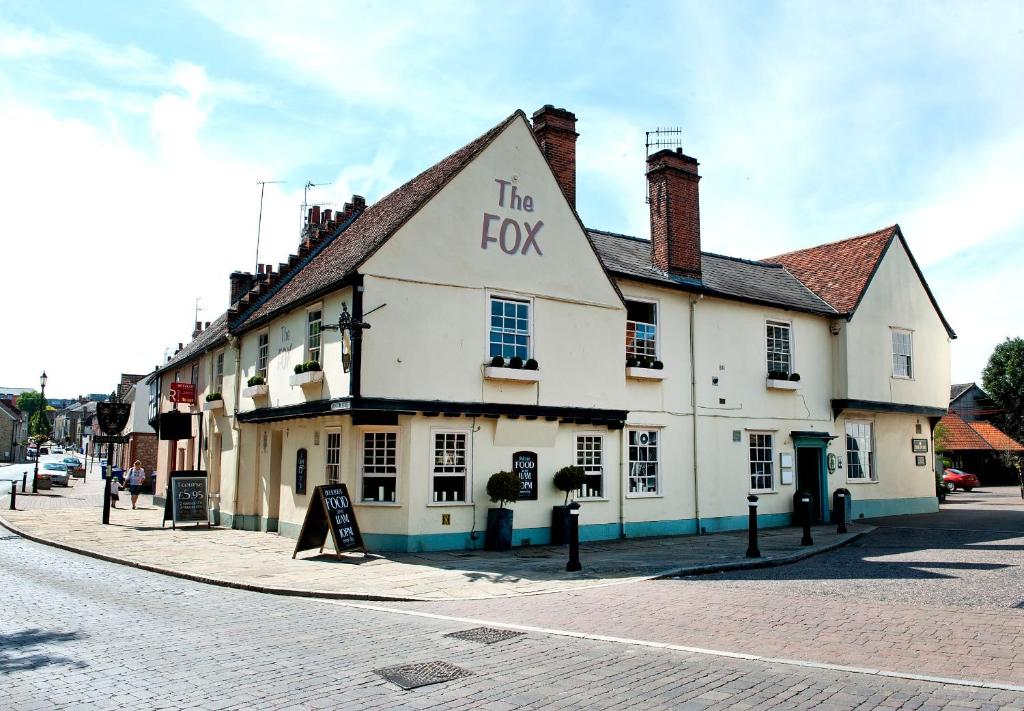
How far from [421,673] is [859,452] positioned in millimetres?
21926

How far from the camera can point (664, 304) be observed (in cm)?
2116

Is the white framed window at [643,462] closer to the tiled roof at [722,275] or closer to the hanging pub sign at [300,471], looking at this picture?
the tiled roof at [722,275]

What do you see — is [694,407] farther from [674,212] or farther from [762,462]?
[674,212]

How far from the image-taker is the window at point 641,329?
20609mm

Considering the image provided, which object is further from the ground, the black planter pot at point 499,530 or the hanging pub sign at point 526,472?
the hanging pub sign at point 526,472

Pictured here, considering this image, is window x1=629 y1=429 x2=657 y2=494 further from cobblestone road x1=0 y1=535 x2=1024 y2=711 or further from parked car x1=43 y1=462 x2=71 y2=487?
parked car x1=43 y1=462 x2=71 y2=487

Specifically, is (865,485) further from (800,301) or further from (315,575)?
(315,575)

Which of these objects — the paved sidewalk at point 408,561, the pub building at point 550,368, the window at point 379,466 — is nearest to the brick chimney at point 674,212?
the pub building at point 550,368

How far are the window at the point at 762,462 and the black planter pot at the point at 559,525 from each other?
7.06 m

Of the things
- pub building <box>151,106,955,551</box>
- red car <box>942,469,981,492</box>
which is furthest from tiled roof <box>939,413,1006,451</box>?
pub building <box>151,106,955,551</box>

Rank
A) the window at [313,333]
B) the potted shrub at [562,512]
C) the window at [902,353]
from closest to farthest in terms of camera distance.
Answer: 1. the potted shrub at [562,512]
2. the window at [313,333]
3. the window at [902,353]

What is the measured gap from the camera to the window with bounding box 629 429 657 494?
20.1m

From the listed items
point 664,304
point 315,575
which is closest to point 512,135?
point 664,304

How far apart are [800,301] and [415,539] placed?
49.1 ft
